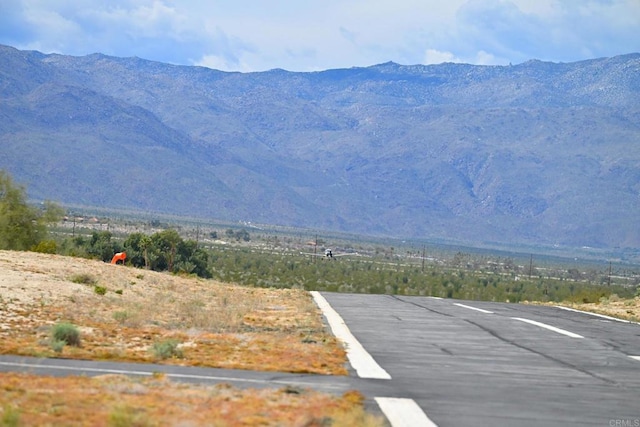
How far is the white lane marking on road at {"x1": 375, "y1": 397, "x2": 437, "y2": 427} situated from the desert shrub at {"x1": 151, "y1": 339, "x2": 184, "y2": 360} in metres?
3.31

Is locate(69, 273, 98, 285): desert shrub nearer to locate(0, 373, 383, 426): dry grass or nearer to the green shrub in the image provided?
locate(0, 373, 383, 426): dry grass

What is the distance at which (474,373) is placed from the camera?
1312cm

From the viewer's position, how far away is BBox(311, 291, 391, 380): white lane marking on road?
12645 mm

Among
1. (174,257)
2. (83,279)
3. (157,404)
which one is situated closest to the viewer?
(157,404)

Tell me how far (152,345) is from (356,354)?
267 centimetres

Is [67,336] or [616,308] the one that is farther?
[616,308]

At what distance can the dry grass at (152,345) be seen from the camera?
30.9 ft

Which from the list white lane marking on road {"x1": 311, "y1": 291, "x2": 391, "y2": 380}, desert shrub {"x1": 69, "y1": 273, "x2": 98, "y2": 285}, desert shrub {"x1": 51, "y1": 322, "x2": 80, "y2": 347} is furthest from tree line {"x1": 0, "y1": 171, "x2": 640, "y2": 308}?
desert shrub {"x1": 51, "y1": 322, "x2": 80, "y2": 347}

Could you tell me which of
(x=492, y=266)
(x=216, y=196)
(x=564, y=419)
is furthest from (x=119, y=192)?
(x=564, y=419)

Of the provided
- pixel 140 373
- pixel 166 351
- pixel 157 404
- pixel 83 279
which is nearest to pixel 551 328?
pixel 166 351

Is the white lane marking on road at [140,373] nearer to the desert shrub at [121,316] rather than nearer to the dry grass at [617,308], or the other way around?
the desert shrub at [121,316]

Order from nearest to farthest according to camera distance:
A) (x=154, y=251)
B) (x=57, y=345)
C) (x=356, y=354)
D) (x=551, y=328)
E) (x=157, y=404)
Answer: (x=157, y=404) < (x=57, y=345) < (x=356, y=354) < (x=551, y=328) < (x=154, y=251)

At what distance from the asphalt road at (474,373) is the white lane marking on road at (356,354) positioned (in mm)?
16

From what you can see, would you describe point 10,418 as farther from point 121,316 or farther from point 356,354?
point 121,316
